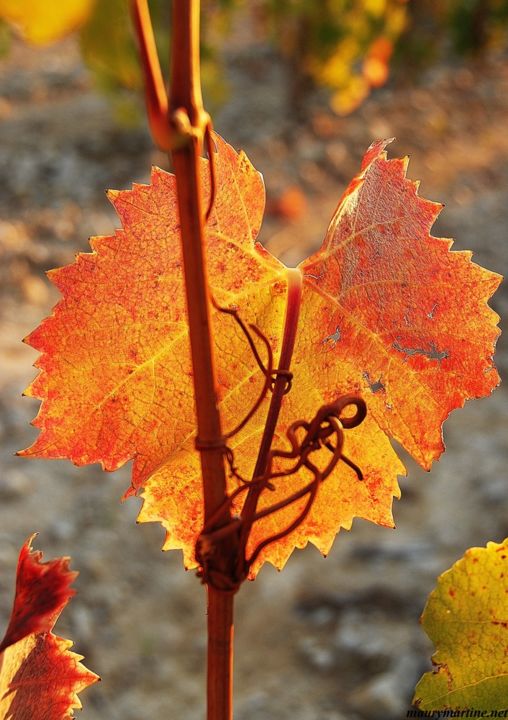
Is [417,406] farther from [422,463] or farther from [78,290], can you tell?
[78,290]

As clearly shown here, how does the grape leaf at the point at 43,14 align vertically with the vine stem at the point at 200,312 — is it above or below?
above

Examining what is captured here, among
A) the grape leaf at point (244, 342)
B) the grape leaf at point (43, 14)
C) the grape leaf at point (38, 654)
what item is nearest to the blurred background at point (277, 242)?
the grape leaf at point (43, 14)

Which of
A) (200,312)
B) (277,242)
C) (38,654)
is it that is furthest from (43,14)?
(277,242)

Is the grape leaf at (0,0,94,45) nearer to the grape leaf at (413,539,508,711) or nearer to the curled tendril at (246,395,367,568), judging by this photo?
the curled tendril at (246,395,367,568)

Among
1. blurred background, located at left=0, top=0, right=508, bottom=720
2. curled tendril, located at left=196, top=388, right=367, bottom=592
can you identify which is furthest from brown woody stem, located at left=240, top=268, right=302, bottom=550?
blurred background, located at left=0, top=0, right=508, bottom=720

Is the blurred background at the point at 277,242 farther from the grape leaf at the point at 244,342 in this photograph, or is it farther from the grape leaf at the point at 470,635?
the grape leaf at the point at 470,635

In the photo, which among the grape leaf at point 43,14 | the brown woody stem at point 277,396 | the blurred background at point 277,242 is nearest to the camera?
the grape leaf at point 43,14

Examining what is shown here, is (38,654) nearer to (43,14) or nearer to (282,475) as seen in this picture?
(282,475)

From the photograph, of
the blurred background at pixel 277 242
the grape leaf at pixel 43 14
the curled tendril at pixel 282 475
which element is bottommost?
the curled tendril at pixel 282 475

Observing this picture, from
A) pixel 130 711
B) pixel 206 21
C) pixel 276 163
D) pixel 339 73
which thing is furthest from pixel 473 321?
pixel 206 21
